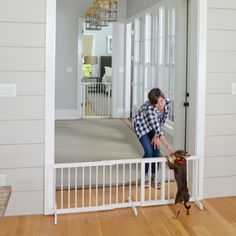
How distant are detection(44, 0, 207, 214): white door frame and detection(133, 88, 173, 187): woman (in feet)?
0.93

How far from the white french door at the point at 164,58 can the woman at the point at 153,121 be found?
22.4 inches

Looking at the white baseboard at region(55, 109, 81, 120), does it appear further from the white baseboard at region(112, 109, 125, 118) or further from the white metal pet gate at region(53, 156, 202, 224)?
the white metal pet gate at region(53, 156, 202, 224)

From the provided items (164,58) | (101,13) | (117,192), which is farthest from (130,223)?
(101,13)

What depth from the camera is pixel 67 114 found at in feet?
27.9

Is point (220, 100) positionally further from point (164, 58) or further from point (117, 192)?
point (164, 58)

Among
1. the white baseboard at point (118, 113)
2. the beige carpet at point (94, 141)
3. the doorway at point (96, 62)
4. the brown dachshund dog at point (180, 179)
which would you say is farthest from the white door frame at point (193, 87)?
the doorway at point (96, 62)

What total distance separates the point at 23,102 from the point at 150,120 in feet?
4.20

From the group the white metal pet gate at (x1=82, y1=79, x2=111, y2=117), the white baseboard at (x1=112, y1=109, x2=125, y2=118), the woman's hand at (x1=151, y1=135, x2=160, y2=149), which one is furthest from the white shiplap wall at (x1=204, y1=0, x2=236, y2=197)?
the white metal pet gate at (x1=82, y1=79, x2=111, y2=117)

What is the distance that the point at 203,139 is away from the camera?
12.0ft

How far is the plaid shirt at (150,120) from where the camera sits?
3768 millimetres

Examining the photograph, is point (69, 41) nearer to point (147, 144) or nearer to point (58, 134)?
point (58, 134)

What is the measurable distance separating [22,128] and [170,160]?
134cm

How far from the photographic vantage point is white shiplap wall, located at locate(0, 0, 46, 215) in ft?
10.3

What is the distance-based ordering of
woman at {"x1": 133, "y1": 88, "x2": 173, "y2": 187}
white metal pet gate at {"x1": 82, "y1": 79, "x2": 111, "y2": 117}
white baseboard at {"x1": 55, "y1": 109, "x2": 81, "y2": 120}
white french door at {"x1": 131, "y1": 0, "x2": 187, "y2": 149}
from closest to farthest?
1. woman at {"x1": 133, "y1": 88, "x2": 173, "y2": 187}
2. white french door at {"x1": 131, "y1": 0, "x2": 187, "y2": 149}
3. white baseboard at {"x1": 55, "y1": 109, "x2": 81, "y2": 120}
4. white metal pet gate at {"x1": 82, "y1": 79, "x2": 111, "y2": 117}
